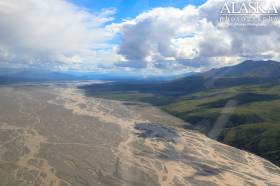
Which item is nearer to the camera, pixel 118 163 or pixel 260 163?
pixel 118 163

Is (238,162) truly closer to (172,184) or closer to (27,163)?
(172,184)

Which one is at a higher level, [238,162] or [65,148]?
[65,148]

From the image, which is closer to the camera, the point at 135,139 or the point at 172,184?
the point at 172,184

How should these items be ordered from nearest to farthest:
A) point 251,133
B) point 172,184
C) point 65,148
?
1. point 172,184
2. point 65,148
3. point 251,133

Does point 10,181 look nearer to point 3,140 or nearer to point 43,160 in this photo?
point 43,160

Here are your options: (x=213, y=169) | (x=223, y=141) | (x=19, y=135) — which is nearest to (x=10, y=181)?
(x=19, y=135)

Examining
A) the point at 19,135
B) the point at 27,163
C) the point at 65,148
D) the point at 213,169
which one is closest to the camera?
the point at 27,163

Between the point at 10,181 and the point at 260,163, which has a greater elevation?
the point at 10,181

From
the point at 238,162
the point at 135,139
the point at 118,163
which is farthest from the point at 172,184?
the point at 135,139

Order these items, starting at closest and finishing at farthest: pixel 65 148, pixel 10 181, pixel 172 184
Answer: pixel 10 181
pixel 172 184
pixel 65 148

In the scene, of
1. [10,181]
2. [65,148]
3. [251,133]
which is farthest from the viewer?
[251,133]
